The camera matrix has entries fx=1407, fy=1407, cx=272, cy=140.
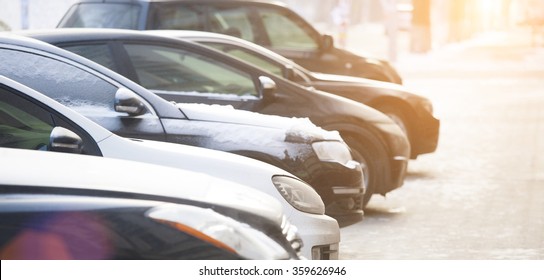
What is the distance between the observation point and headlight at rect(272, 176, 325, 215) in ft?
22.5

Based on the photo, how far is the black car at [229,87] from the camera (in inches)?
372

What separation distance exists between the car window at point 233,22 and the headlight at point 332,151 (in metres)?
6.56

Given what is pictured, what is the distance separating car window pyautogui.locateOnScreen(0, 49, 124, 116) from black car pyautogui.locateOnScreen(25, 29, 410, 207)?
1.30 m

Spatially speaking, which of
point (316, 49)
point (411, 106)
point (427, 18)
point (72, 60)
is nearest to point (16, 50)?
point (72, 60)

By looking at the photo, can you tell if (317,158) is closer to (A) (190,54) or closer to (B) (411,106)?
(A) (190,54)

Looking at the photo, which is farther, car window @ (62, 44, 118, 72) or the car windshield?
car window @ (62, 44, 118, 72)

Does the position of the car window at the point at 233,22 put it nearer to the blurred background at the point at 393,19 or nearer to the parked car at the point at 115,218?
the blurred background at the point at 393,19

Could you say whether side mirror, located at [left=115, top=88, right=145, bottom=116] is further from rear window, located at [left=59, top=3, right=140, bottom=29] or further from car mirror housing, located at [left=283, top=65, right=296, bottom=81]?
rear window, located at [left=59, top=3, right=140, bottom=29]

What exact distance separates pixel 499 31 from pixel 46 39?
6619 centimetres

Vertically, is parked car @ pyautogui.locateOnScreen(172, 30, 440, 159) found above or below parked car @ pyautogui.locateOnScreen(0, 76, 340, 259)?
below

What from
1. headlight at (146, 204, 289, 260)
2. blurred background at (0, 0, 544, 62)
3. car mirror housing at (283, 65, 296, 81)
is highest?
headlight at (146, 204, 289, 260)

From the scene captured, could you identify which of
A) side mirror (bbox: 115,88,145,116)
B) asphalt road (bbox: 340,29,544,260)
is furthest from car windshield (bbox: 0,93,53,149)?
asphalt road (bbox: 340,29,544,260)

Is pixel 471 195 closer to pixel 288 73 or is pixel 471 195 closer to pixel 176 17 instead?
pixel 288 73

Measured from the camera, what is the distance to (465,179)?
13.1m
